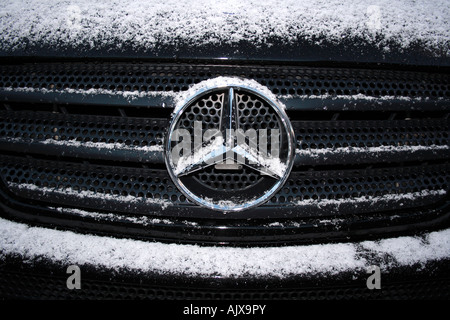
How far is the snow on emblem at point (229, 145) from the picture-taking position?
Result: 1.16m

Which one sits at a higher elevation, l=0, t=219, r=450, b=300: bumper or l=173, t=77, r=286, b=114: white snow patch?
l=173, t=77, r=286, b=114: white snow patch

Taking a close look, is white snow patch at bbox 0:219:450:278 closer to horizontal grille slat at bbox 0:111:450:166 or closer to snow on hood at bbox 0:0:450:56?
horizontal grille slat at bbox 0:111:450:166

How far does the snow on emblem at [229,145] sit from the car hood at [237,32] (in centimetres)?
16

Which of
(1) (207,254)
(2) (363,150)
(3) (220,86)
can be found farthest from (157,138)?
(2) (363,150)

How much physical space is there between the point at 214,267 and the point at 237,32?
0.88 metres

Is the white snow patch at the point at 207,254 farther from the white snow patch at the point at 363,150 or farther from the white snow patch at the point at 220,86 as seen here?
the white snow patch at the point at 220,86

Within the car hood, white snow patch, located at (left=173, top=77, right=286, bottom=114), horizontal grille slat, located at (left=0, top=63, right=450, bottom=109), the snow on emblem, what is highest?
the car hood

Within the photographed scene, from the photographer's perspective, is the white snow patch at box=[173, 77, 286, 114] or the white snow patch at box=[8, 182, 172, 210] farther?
the white snow patch at box=[8, 182, 172, 210]

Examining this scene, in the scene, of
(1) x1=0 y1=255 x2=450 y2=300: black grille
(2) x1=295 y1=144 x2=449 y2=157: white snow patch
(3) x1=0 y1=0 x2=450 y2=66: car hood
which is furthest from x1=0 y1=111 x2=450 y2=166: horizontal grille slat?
(1) x1=0 y1=255 x2=450 y2=300: black grille

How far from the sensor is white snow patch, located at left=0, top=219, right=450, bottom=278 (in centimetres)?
120

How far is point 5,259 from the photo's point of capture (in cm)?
127

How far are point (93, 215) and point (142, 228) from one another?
0.71ft
